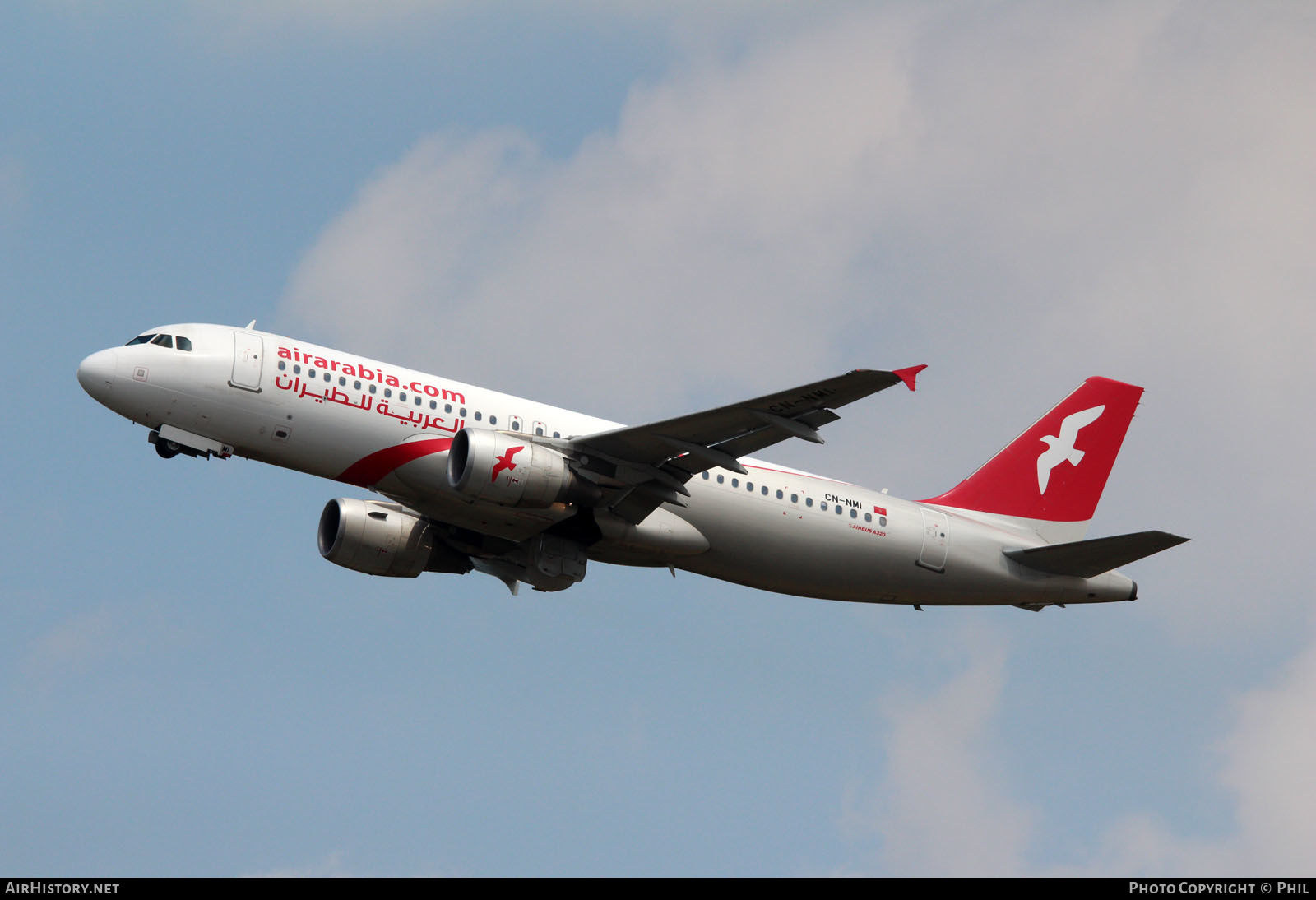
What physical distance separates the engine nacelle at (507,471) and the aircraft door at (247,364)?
4.90 metres

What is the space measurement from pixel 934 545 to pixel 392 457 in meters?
14.7

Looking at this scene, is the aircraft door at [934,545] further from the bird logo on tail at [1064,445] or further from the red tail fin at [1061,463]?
the bird logo on tail at [1064,445]

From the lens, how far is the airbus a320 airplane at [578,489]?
37.7 meters

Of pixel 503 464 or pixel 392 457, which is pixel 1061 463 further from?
pixel 392 457

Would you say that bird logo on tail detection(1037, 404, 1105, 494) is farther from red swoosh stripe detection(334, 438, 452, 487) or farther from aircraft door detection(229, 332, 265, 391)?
aircraft door detection(229, 332, 265, 391)

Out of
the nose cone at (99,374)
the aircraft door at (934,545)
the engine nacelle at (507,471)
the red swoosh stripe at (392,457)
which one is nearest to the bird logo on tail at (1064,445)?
the aircraft door at (934,545)

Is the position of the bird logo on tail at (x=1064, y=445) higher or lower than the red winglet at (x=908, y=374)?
higher

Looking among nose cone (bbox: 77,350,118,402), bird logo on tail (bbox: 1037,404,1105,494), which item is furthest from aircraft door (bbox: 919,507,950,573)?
nose cone (bbox: 77,350,118,402)

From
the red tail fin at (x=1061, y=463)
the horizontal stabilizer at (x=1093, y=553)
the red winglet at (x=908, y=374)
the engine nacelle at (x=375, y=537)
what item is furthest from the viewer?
the red tail fin at (x=1061, y=463)

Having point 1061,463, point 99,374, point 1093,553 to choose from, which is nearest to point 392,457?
point 99,374

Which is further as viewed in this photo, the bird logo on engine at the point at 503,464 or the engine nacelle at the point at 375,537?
the engine nacelle at the point at 375,537

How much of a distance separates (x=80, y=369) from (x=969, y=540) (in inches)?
918
